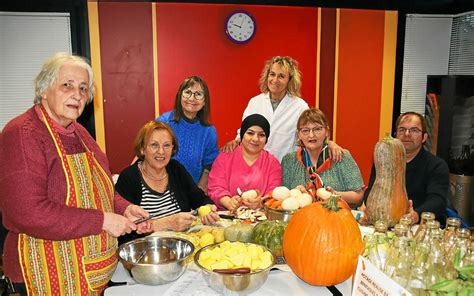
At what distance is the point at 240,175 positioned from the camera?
9.51 feet

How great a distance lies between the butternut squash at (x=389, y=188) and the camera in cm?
212

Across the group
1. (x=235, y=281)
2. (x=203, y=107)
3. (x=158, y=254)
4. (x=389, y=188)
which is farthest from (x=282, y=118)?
(x=235, y=281)

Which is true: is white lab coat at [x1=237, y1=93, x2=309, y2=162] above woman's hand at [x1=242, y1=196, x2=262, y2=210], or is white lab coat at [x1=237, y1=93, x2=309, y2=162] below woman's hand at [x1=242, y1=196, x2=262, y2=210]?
above

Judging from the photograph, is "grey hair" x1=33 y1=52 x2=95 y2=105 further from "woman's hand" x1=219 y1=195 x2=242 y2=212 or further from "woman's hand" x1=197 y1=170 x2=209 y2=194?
"woman's hand" x1=197 y1=170 x2=209 y2=194

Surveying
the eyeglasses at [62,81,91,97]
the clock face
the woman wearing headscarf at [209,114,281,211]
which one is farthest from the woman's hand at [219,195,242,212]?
the clock face

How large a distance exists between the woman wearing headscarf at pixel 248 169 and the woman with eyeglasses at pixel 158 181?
0.23m

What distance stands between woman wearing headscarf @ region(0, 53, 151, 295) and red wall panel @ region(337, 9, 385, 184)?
3.83 m

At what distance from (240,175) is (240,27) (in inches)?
92.2

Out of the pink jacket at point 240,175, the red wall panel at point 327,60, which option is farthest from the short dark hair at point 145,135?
the red wall panel at point 327,60

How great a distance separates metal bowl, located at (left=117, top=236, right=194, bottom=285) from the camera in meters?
1.58

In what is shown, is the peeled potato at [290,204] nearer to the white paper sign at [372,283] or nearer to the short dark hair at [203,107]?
the white paper sign at [372,283]

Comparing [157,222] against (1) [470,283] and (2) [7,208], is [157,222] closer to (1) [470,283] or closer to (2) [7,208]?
(2) [7,208]

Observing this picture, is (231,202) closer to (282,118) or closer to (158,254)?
(158,254)

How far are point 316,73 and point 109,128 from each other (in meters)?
2.59
